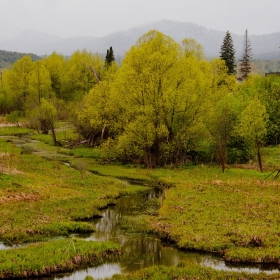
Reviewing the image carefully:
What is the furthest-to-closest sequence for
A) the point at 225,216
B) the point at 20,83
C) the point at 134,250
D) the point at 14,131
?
1. the point at 20,83
2. the point at 14,131
3. the point at 225,216
4. the point at 134,250

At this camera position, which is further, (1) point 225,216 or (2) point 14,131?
(2) point 14,131

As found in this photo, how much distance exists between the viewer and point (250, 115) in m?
40.1

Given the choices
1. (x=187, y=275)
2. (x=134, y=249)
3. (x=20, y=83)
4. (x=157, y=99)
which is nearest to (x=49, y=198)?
(x=134, y=249)

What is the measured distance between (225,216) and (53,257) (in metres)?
11.3

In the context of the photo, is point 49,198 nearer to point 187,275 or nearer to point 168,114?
point 187,275

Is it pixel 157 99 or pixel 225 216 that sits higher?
pixel 157 99

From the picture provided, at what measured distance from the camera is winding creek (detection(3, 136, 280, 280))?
16.6 meters

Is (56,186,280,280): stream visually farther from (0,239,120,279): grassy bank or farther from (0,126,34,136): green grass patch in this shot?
(0,126,34,136): green grass patch

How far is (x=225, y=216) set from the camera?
23203mm

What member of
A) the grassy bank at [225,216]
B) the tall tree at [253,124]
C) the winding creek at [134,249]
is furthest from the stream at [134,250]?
the tall tree at [253,124]

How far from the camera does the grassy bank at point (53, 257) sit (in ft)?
51.4

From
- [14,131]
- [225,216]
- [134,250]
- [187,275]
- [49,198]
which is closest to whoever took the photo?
[187,275]

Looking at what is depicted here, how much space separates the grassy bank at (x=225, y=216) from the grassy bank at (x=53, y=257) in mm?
4237

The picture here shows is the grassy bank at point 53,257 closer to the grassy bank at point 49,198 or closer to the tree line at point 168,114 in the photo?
the grassy bank at point 49,198
